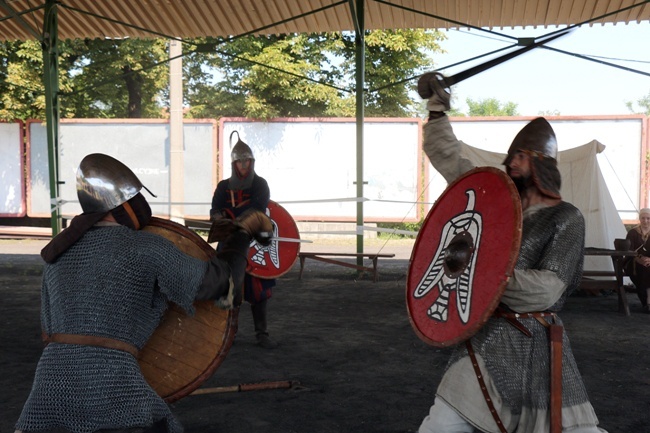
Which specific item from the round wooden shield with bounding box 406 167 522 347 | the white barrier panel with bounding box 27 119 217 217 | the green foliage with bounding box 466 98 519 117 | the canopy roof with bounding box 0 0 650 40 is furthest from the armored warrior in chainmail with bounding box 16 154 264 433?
the green foliage with bounding box 466 98 519 117

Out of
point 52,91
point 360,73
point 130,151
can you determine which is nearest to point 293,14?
point 360,73

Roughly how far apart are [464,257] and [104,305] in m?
1.13

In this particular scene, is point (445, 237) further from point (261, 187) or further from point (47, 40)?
point (47, 40)

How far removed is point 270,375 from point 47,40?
21.1 ft

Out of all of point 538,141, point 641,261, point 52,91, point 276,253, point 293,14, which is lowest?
point 641,261

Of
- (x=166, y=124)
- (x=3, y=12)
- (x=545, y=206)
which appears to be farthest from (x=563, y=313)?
(x=166, y=124)

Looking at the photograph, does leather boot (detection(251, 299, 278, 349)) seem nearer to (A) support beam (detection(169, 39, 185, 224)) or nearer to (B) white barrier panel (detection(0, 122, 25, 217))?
(A) support beam (detection(169, 39, 185, 224))

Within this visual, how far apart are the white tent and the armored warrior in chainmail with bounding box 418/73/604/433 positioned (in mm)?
5787

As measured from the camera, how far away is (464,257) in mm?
2258

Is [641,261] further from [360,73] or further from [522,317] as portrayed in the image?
[522,317]

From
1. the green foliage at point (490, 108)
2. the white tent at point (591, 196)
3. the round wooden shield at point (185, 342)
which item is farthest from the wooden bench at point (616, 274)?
the green foliage at point (490, 108)

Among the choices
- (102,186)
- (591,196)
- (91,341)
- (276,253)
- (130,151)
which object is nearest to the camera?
(91,341)

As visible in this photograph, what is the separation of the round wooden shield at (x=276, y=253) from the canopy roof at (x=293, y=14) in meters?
3.67

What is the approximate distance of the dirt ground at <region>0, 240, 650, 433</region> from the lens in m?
3.62
